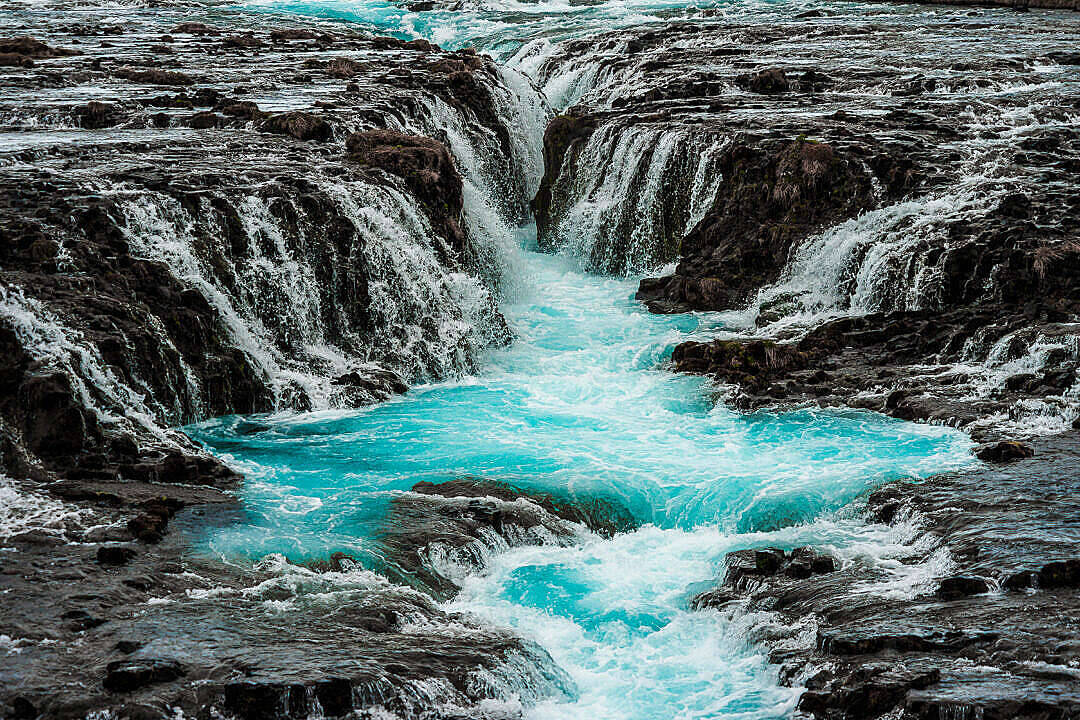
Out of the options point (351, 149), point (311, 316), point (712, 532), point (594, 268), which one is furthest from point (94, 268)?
point (594, 268)

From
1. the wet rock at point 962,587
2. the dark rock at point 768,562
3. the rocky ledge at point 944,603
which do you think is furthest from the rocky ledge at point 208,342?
the wet rock at point 962,587

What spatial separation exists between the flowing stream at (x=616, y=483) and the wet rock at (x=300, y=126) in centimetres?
707

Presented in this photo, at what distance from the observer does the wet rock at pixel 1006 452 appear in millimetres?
14320

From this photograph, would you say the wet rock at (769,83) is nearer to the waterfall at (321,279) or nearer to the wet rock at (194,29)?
the waterfall at (321,279)

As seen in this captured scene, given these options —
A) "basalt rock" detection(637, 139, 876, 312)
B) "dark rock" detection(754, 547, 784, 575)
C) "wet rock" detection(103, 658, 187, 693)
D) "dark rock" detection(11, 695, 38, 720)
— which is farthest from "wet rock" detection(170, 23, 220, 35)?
"dark rock" detection(11, 695, 38, 720)

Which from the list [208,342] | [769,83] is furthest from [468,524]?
[769,83]

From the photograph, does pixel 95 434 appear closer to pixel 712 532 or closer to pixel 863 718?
pixel 712 532

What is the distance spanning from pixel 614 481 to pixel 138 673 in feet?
25.8

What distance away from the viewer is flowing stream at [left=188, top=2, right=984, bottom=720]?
11.2 metres

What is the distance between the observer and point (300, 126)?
968 inches

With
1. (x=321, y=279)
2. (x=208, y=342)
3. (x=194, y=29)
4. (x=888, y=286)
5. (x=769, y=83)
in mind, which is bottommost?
(x=208, y=342)

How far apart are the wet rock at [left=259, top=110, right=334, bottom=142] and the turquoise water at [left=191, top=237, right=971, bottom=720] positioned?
745 cm

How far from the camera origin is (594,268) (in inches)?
1057

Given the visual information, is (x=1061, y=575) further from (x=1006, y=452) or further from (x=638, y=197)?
(x=638, y=197)
